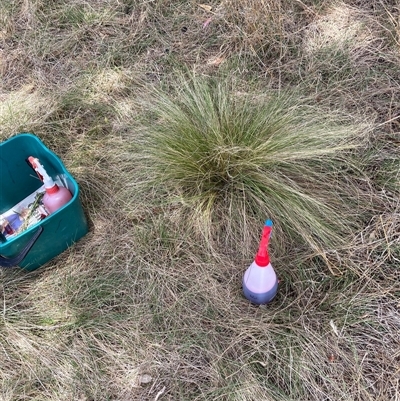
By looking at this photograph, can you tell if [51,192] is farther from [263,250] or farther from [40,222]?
[263,250]

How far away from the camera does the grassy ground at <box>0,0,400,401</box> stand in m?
1.52

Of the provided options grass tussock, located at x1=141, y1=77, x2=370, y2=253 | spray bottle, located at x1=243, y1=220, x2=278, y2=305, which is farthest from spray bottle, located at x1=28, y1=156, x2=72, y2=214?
spray bottle, located at x1=243, y1=220, x2=278, y2=305

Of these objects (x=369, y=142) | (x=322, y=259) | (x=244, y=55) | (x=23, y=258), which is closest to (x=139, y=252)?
(x=23, y=258)

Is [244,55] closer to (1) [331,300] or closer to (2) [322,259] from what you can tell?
(2) [322,259]

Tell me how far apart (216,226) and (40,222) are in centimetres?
68

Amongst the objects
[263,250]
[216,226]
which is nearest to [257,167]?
[216,226]

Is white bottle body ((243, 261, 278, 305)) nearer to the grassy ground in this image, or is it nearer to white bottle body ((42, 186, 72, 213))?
the grassy ground

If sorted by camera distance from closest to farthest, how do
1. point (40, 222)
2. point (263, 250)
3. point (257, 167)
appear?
point (263, 250) → point (40, 222) → point (257, 167)

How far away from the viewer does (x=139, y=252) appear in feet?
5.96

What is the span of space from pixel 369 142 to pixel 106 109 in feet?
4.25

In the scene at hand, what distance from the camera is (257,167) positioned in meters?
1.80

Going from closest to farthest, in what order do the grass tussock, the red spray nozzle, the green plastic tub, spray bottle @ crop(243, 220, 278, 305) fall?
1. the red spray nozzle
2. spray bottle @ crop(243, 220, 278, 305)
3. the green plastic tub
4. the grass tussock

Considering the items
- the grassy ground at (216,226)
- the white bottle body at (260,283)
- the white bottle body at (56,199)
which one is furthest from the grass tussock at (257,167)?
the white bottle body at (56,199)

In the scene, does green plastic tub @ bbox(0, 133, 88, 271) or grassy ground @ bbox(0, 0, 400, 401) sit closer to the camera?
grassy ground @ bbox(0, 0, 400, 401)
